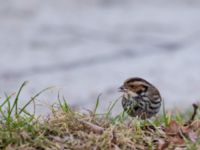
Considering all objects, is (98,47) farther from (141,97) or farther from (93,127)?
(93,127)

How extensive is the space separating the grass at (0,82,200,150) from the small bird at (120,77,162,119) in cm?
90

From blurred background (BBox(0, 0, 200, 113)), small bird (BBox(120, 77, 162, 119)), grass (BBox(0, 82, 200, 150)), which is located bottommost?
grass (BBox(0, 82, 200, 150))

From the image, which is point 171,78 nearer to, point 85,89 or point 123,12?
point 85,89

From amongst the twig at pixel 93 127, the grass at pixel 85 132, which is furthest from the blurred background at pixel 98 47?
Result: the twig at pixel 93 127

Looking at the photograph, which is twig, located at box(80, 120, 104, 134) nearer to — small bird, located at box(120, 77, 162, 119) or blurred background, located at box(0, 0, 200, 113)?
small bird, located at box(120, 77, 162, 119)

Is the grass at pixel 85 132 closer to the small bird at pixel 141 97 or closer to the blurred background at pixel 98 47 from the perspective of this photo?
the small bird at pixel 141 97

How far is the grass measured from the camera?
7359 millimetres

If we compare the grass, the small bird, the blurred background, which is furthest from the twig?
the blurred background

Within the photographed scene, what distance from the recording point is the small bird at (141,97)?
8.96 meters

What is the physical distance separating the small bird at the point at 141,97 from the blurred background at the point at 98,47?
457 cm

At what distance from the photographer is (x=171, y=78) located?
15992 millimetres

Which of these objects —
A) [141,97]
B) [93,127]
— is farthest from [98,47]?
[93,127]

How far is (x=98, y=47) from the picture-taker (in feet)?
57.1

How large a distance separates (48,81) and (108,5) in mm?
5186
